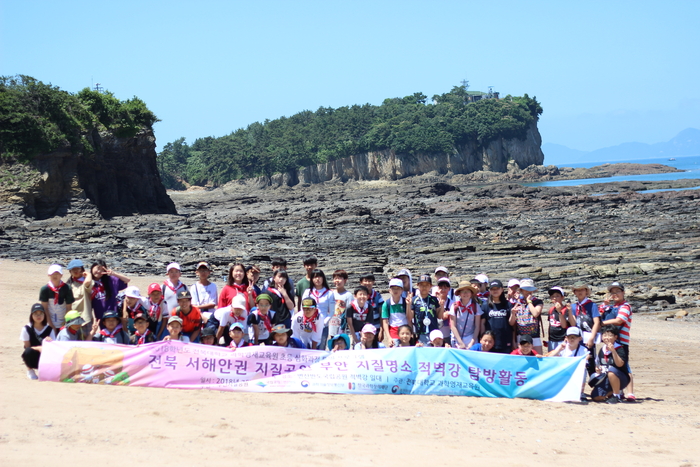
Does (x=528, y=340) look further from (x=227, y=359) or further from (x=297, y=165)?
(x=297, y=165)

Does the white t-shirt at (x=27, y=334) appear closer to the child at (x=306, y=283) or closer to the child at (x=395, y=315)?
the child at (x=306, y=283)

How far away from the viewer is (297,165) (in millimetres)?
100562

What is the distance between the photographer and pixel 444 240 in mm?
29281

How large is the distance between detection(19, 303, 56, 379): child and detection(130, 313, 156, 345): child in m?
1.04

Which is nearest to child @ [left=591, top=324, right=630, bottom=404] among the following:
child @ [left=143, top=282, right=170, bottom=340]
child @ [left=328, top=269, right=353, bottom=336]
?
child @ [left=328, top=269, right=353, bottom=336]

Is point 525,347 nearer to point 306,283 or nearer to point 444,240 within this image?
point 306,283

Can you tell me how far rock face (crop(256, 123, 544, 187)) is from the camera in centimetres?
10106

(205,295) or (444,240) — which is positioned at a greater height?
(444,240)

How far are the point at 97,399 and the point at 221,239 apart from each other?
24.3 metres

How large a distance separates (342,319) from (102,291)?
10.8ft

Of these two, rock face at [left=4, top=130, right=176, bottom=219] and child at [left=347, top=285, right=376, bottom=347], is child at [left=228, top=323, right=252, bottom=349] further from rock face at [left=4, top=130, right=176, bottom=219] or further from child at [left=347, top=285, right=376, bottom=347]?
rock face at [left=4, top=130, right=176, bottom=219]

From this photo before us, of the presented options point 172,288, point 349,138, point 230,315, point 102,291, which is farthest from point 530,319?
point 349,138

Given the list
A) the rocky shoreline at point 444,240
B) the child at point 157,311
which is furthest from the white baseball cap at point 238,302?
the rocky shoreline at point 444,240

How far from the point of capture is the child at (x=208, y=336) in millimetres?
8281
